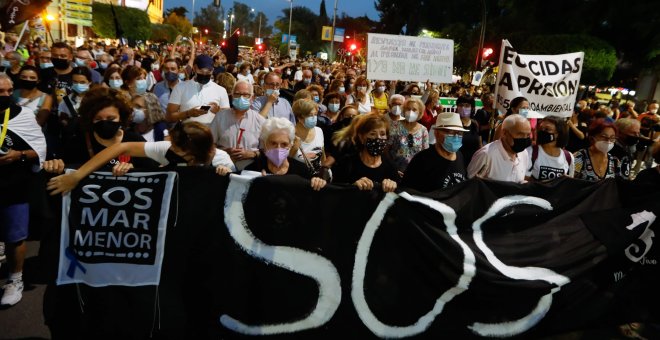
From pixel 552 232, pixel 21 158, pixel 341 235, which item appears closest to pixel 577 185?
pixel 552 232

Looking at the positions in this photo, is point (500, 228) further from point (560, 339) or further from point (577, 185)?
point (560, 339)

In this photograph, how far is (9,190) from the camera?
11.8 feet

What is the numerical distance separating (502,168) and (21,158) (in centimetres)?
389

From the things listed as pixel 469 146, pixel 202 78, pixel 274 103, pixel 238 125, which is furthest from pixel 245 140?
pixel 469 146

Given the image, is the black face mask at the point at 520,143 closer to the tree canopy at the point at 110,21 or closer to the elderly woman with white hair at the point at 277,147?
the elderly woman with white hair at the point at 277,147

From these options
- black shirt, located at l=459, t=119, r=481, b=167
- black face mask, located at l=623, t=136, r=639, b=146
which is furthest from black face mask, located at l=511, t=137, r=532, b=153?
black face mask, located at l=623, t=136, r=639, b=146

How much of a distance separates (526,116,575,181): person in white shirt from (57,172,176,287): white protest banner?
3.40m

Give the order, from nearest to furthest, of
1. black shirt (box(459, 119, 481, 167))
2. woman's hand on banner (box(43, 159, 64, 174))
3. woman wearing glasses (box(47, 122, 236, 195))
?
woman's hand on banner (box(43, 159, 64, 174))
woman wearing glasses (box(47, 122, 236, 195))
black shirt (box(459, 119, 481, 167))

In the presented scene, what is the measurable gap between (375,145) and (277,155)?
804mm

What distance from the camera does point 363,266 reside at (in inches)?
124

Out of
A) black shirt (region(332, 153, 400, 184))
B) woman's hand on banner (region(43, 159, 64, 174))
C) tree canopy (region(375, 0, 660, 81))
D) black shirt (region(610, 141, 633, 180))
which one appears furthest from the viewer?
tree canopy (region(375, 0, 660, 81))

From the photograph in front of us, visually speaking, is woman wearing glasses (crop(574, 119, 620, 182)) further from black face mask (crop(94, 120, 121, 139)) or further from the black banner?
black face mask (crop(94, 120, 121, 139))

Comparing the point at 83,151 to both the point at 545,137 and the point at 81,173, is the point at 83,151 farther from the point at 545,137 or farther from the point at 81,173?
Answer: the point at 545,137

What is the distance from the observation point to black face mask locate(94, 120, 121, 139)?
10.9 feet
